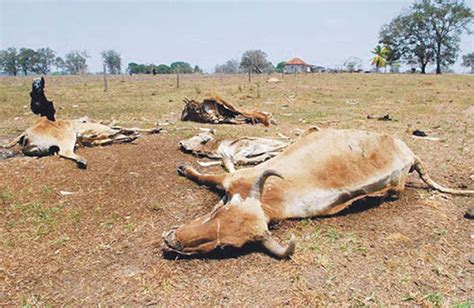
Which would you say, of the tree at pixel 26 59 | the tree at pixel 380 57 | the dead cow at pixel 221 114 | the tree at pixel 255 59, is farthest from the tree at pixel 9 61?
the dead cow at pixel 221 114

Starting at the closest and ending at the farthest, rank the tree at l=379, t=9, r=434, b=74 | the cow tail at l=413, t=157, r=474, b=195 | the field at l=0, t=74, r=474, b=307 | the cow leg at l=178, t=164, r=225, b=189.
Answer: the field at l=0, t=74, r=474, b=307, the cow leg at l=178, t=164, r=225, b=189, the cow tail at l=413, t=157, r=474, b=195, the tree at l=379, t=9, r=434, b=74

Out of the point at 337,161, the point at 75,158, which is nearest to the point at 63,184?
the point at 75,158

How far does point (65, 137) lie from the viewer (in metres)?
5.71

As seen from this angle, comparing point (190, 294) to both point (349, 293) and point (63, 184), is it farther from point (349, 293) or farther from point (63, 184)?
point (63, 184)

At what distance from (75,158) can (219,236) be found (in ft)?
9.98

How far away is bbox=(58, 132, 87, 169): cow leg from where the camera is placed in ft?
16.6

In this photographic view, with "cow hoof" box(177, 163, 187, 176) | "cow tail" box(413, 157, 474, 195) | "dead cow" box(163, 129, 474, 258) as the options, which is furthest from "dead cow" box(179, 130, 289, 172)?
"cow tail" box(413, 157, 474, 195)

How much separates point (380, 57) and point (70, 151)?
182 ft

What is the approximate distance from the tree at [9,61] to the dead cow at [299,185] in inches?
3280

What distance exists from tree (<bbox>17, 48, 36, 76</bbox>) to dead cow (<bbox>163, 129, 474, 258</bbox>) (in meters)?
84.3

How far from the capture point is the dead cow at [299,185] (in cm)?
305

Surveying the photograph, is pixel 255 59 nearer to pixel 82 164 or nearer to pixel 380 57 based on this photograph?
pixel 380 57

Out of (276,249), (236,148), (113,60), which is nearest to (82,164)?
(236,148)

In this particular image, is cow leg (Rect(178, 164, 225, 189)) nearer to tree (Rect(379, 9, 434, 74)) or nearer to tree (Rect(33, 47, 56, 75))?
tree (Rect(379, 9, 434, 74))
